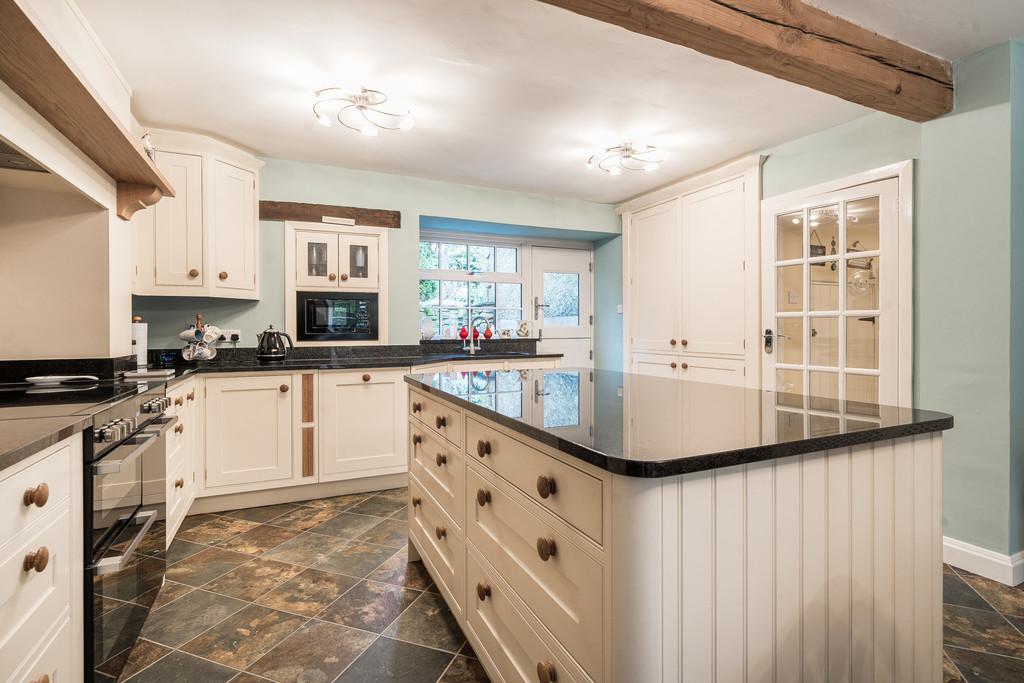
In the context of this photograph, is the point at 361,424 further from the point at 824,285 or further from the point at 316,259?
the point at 824,285

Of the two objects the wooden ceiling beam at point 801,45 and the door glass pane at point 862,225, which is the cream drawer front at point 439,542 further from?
the door glass pane at point 862,225

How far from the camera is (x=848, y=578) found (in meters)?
1.07

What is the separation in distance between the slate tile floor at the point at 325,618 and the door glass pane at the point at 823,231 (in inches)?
73.5

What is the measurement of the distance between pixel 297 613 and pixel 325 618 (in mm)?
129

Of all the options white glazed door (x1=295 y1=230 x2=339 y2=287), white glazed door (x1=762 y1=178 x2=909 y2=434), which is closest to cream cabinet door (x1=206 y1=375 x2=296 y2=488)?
white glazed door (x1=295 y1=230 x2=339 y2=287)

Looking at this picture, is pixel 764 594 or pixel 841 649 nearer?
pixel 764 594

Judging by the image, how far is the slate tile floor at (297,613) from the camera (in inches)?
62.9

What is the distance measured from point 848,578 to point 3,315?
9.99ft

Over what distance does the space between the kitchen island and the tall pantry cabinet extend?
2.51 metres

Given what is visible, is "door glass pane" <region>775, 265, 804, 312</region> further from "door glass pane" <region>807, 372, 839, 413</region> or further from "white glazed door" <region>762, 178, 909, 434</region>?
"door glass pane" <region>807, 372, 839, 413</region>

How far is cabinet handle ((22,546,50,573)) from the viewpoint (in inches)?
40.4

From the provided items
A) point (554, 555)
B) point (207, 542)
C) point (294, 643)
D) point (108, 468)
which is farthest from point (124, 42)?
point (554, 555)

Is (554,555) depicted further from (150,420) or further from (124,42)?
(124,42)

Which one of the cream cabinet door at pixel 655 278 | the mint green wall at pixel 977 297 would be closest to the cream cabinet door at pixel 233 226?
the cream cabinet door at pixel 655 278
